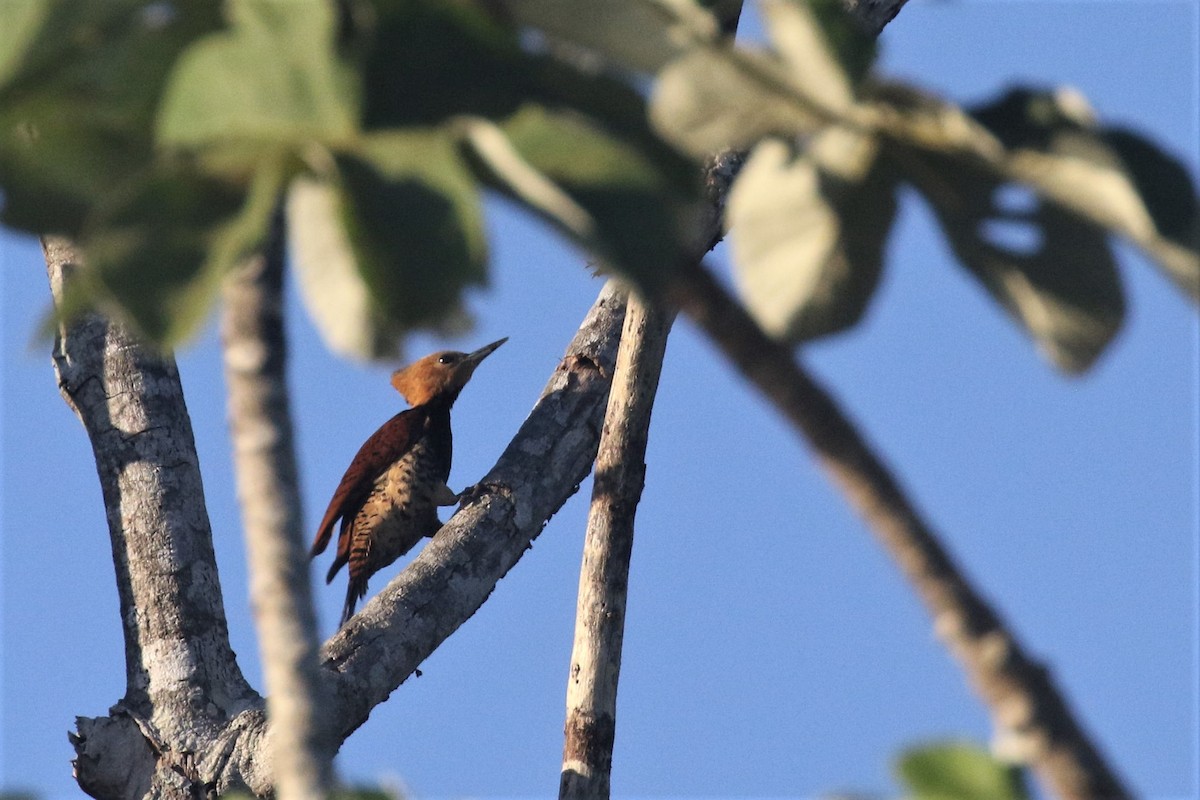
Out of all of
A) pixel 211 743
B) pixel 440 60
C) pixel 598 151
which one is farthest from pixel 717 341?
pixel 211 743

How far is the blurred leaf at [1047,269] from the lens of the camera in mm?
1379

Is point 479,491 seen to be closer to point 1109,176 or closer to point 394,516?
point 394,516

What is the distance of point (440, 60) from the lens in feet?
4.28

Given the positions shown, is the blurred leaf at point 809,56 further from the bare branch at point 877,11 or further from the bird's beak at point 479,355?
the bird's beak at point 479,355

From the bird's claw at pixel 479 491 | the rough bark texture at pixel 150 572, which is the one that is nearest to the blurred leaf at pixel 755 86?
the rough bark texture at pixel 150 572

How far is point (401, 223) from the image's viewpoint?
1299 mm

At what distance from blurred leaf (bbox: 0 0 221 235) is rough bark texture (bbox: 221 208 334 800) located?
0.19 m

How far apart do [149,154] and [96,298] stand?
0.64 ft

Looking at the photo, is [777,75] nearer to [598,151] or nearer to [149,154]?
[598,151]

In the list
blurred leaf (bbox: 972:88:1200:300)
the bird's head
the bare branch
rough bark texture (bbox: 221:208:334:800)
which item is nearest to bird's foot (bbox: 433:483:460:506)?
the bird's head

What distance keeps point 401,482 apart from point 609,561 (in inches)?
159

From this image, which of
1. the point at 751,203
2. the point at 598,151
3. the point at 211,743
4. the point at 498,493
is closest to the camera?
the point at 598,151

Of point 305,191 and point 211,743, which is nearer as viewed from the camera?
point 305,191

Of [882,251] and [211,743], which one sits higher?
[211,743]
